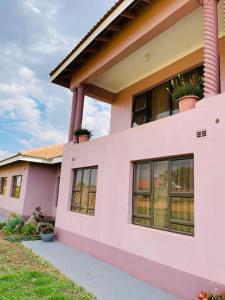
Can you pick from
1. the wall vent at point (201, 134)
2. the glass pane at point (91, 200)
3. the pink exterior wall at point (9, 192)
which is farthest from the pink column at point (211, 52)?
the pink exterior wall at point (9, 192)

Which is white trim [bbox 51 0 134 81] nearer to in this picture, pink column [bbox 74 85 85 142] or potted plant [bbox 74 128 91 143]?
pink column [bbox 74 85 85 142]

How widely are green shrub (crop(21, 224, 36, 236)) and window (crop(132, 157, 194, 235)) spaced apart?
5.77m

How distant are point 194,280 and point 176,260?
1.61 feet

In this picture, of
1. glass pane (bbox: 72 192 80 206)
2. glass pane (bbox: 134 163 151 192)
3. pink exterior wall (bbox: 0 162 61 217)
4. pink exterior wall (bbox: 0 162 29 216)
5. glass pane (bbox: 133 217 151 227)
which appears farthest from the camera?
pink exterior wall (bbox: 0 162 29 216)

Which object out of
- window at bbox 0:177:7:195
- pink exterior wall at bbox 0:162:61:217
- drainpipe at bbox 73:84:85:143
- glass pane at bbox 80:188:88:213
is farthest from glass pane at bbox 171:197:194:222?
window at bbox 0:177:7:195

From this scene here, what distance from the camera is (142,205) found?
20.1 feet

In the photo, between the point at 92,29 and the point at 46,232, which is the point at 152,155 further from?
the point at 46,232

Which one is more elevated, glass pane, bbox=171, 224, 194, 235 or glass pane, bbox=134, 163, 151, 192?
glass pane, bbox=134, 163, 151, 192

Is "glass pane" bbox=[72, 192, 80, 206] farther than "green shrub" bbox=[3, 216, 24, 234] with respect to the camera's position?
No

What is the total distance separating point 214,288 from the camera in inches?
156

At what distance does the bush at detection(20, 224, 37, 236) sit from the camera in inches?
400

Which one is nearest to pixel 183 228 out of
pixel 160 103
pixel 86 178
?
pixel 86 178

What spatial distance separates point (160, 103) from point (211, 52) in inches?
135

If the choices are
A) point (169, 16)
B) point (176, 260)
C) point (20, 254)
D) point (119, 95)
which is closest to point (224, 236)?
point (176, 260)
